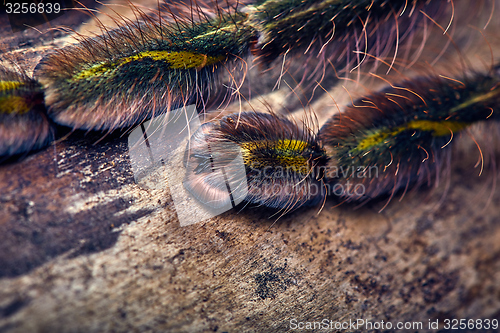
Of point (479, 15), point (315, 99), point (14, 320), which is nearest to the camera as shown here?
point (14, 320)

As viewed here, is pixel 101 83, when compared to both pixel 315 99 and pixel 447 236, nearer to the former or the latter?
pixel 315 99

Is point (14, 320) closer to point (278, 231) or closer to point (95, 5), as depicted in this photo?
point (278, 231)

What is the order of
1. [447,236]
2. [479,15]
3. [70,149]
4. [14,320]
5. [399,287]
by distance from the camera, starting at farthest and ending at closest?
[479,15]
[447,236]
[399,287]
[70,149]
[14,320]

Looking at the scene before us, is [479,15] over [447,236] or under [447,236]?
over

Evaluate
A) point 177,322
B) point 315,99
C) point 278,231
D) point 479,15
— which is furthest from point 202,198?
point 479,15

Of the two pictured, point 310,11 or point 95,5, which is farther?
point 95,5

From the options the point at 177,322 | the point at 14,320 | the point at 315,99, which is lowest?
the point at 177,322
